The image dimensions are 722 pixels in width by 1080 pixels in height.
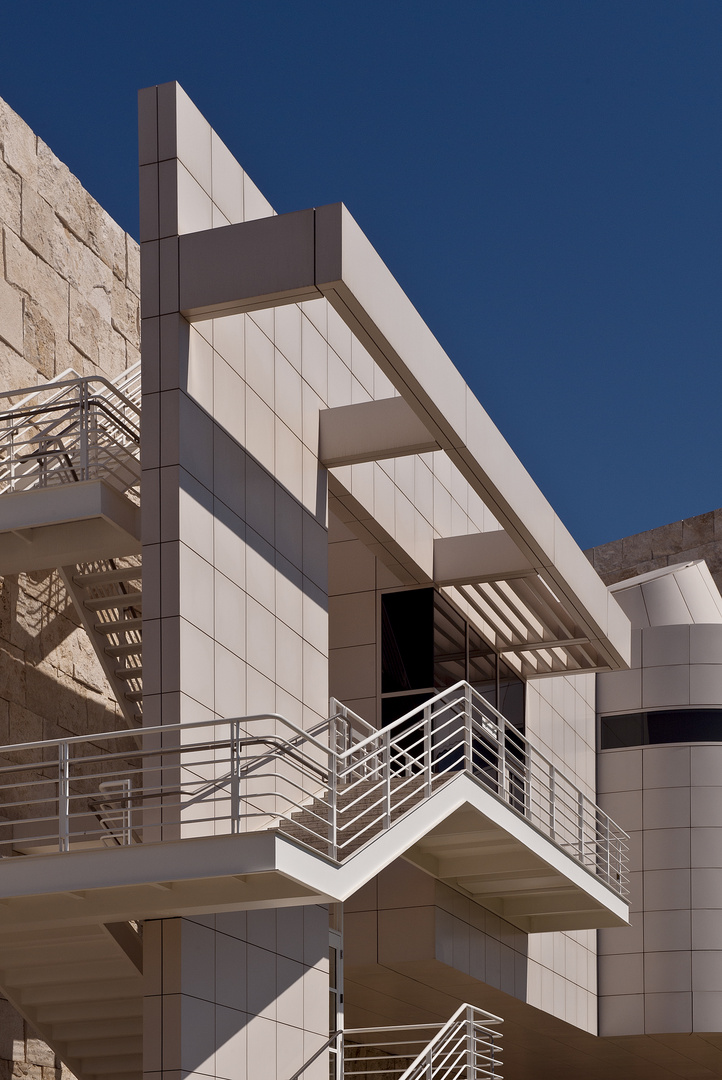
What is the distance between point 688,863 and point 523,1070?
625 cm

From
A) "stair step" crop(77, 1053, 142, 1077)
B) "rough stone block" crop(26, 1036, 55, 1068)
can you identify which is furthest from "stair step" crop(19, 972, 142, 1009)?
"rough stone block" crop(26, 1036, 55, 1068)

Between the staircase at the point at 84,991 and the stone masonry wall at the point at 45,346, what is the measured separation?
8.02 feet

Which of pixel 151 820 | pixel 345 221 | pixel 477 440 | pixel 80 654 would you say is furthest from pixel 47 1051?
pixel 345 221

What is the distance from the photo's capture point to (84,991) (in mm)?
14414

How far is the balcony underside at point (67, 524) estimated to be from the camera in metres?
14.2

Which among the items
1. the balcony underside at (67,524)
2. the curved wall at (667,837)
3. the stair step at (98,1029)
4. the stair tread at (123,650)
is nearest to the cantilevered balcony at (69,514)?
the balcony underside at (67,524)

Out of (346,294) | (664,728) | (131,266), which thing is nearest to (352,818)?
(346,294)

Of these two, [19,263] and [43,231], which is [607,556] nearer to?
[43,231]

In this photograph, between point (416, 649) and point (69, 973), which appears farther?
point (416, 649)

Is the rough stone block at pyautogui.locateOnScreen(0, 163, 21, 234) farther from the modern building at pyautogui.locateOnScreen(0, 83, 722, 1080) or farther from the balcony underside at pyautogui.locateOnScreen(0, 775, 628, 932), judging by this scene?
the balcony underside at pyautogui.locateOnScreen(0, 775, 628, 932)

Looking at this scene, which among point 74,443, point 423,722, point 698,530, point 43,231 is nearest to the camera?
point 423,722

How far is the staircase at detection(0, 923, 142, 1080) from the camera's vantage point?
1355 centimetres

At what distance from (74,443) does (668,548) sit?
92.9ft

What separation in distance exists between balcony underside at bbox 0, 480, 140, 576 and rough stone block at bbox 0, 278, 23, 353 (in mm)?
4873
